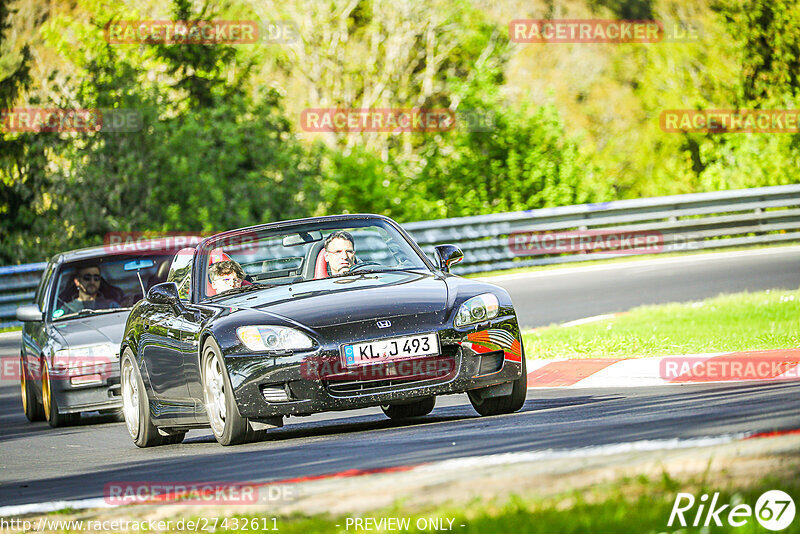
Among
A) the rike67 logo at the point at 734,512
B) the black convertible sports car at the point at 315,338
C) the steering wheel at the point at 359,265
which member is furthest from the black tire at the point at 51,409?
the rike67 logo at the point at 734,512

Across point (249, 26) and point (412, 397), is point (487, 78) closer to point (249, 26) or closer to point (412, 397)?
point (249, 26)

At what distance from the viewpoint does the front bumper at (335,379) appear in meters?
8.19

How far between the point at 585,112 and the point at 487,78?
20790 mm

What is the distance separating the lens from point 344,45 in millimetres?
37656

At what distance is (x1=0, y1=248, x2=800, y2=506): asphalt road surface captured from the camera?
6.79 metres

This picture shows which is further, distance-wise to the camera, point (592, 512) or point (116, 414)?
point (116, 414)

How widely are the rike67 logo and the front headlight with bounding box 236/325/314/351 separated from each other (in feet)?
12.9

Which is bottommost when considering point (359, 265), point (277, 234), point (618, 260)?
point (618, 260)

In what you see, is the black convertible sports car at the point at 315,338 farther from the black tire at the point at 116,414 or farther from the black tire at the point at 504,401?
the black tire at the point at 116,414

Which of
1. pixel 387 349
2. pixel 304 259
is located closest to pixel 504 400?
pixel 387 349

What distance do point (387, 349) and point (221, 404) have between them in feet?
3.90

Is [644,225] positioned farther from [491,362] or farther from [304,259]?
[491,362]

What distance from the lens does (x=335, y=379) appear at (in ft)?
26.9

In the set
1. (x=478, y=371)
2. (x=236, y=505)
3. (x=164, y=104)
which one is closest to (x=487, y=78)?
(x=164, y=104)
